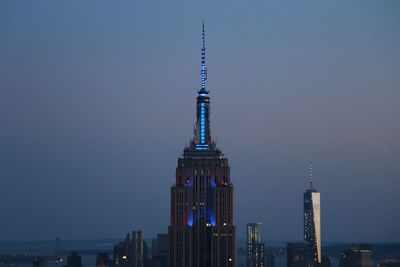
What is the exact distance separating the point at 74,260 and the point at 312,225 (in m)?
8.63

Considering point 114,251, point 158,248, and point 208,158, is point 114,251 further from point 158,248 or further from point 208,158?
point 208,158

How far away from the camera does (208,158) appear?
877 inches

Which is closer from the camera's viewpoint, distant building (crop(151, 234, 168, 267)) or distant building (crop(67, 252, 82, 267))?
distant building (crop(151, 234, 168, 267))

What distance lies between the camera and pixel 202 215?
2188 centimetres

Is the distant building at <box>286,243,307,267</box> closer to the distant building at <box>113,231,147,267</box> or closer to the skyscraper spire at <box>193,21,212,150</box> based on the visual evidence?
the distant building at <box>113,231,147,267</box>

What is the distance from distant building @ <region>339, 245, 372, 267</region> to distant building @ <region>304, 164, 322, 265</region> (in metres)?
0.97

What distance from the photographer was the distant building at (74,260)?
3503cm

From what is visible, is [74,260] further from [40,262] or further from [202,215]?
[202,215]

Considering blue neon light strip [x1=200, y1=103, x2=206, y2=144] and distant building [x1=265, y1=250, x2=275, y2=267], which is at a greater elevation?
blue neon light strip [x1=200, y1=103, x2=206, y2=144]

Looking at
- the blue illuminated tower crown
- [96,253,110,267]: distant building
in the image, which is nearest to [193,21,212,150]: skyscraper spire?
the blue illuminated tower crown

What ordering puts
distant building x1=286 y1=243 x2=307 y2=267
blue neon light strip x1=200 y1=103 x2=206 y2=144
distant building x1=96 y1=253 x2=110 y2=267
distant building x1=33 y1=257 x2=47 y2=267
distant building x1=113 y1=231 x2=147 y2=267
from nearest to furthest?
blue neon light strip x1=200 y1=103 x2=206 y2=144
distant building x1=113 y1=231 x2=147 y2=267
distant building x1=286 y1=243 x2=307 y2=267
distant building x1=96 y1=253 x2=110 y2=267
distant building x1=33 y1=257 x2=47 y2=267

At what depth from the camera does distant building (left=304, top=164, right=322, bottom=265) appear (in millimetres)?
26897

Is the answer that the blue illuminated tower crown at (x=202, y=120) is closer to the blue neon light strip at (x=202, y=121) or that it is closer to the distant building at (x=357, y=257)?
the blue neon light strip at (x=202, y=121)

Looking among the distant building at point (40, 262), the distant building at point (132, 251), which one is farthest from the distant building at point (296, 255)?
the distant building at point (40, 262)
